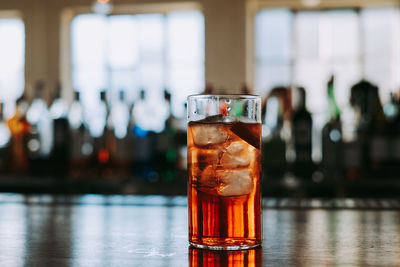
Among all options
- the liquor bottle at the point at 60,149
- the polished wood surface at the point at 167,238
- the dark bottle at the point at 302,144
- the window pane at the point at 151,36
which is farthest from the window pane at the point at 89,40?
the polished wood surface at the point at 167,238

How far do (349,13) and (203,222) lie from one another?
3.33 m

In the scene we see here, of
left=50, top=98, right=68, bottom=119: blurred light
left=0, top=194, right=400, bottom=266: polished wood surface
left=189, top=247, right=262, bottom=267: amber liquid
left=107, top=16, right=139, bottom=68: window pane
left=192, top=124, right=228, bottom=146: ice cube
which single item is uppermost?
left=107, top=16, right=139, bottom=68: window pane

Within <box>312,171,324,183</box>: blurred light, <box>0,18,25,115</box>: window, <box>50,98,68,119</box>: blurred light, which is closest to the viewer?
<box>312,171,324,183</box>: blurred light

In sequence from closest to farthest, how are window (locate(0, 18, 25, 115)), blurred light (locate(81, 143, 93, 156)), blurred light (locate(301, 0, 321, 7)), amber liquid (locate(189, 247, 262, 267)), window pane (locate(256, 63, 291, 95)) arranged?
amber liquid (locate(189, 247, 262, 267)) → blurred light (locate(81, 143, 93, 156)) → blurred light (locate(301, 0, 321, 7)) → window pane (locate(256, 63, 291, 95)) → window (locate(0, 18, 25, 115))

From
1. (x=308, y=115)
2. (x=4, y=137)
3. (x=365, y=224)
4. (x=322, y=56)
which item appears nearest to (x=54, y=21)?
(x=4, y=137)

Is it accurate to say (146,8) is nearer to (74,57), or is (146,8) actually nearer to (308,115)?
(74,57)

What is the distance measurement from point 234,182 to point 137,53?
11.0 feet

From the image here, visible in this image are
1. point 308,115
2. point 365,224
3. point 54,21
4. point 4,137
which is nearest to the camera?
point 365,224

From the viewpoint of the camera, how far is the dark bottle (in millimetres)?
2172

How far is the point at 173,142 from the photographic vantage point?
7.40 feet

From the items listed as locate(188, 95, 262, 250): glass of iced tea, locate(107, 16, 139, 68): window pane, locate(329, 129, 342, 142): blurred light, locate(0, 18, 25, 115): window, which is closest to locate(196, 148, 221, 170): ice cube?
locate(188, 95, 262, 250): glass of iced tea

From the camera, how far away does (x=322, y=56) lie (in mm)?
3680

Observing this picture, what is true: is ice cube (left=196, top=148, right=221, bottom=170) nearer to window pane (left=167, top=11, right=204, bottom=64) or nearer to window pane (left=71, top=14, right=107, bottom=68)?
window pane (left=167, top=11, right=204, bottom=64)

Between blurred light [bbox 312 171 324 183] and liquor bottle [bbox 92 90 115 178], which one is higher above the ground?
liquor bottle [bbox 92 90 115 178]
